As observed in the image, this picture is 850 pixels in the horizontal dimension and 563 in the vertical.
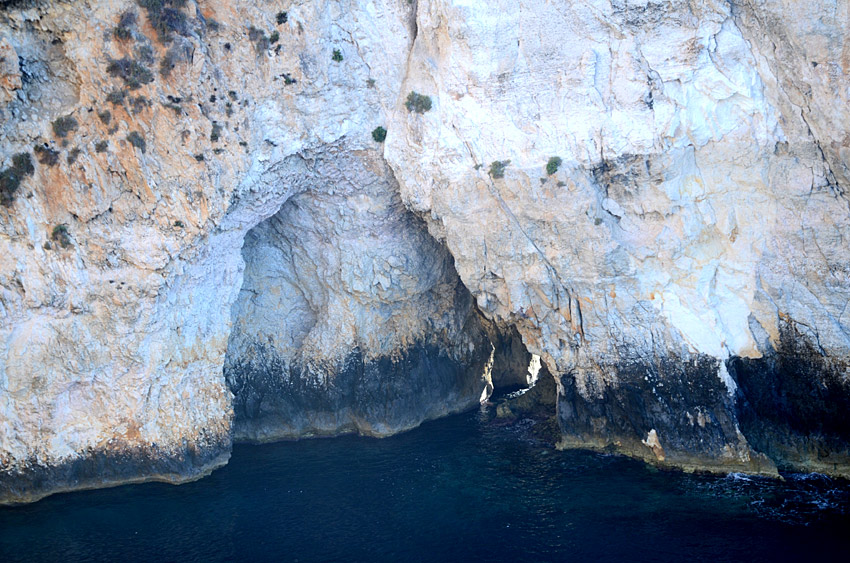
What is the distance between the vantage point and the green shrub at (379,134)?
2744 centimetres

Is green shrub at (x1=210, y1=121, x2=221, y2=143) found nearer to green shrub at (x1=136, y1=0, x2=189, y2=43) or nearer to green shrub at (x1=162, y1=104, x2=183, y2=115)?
green shrub at (x1=162, y1=104, x2=183, y2=115)

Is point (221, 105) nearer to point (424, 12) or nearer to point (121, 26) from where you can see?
point (121, 26)

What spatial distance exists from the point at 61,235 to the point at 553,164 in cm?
1630

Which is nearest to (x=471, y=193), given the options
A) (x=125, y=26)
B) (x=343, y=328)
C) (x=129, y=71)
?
(x=343, y=328)

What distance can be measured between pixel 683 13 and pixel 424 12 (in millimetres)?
8441

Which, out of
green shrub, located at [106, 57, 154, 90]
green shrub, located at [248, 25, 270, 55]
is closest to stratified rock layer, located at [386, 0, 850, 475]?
green shrub, located at [248, 25, 270, 55]

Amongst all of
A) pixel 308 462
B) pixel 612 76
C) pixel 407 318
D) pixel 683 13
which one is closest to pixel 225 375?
pixel 308 462

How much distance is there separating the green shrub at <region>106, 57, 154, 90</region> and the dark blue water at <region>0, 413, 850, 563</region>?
45.3ft

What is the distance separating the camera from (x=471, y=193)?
26.8 metres

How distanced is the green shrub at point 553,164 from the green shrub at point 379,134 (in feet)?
20.0

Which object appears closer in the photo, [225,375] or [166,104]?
[166,104]

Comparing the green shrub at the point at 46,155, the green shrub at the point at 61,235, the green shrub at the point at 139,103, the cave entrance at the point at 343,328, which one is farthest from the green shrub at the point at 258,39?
the green shrub at the point at 61,235

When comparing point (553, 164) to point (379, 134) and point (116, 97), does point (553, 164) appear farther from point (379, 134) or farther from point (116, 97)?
point (116, 97)

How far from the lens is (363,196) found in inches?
1137
